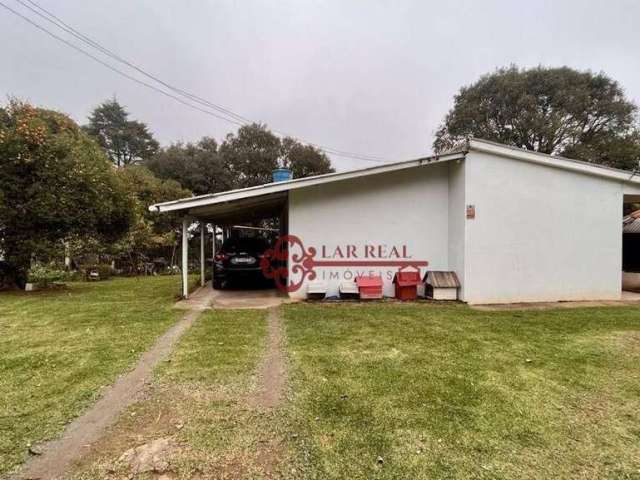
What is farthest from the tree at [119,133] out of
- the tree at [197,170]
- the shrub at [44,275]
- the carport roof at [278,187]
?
the carport roof at [278,187]

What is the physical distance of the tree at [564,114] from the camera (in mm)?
21203

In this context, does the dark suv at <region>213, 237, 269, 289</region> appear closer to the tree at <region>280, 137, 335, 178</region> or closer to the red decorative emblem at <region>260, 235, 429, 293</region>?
the red decorative emblem at <region>260, 235, 429, 293</region>

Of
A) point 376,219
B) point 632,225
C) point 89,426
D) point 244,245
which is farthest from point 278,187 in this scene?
point 632,225

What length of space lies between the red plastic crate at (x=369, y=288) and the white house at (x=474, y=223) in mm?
309

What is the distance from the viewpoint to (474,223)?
24.9ft

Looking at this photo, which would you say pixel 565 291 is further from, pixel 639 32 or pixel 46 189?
pixel 639 32

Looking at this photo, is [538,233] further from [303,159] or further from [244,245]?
[303,159]

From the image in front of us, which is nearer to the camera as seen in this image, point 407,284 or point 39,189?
point 407,284

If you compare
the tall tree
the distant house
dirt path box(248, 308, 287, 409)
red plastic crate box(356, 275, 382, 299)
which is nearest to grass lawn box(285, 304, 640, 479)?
dirt path box(248, 308, 287, 409)

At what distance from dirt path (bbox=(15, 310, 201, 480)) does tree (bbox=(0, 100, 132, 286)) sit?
7.04 meters

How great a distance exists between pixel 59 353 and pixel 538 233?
893 cm

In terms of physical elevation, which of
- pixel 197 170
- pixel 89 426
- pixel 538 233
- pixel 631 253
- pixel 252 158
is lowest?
pixel 89 426

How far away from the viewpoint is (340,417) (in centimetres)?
271

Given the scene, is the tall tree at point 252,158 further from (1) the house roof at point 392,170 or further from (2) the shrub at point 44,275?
(1) the house roof at point 392,170
